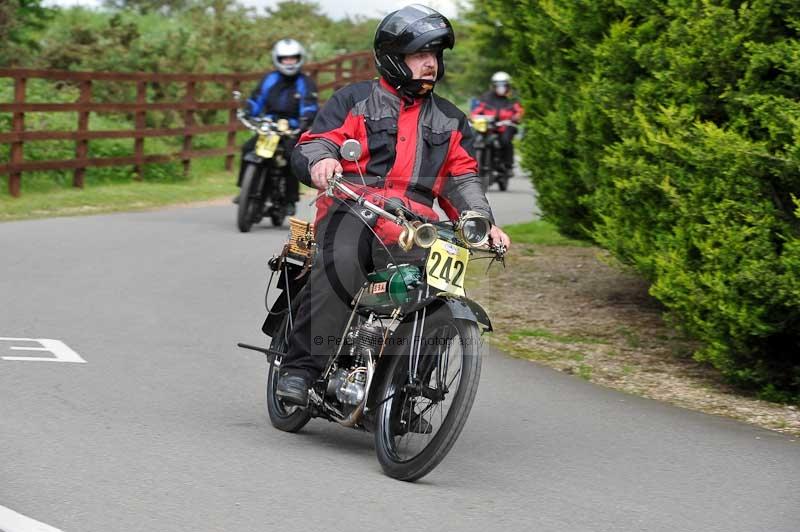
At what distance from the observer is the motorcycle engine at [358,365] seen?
21.6ft

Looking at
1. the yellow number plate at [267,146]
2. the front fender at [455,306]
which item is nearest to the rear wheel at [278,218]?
the yellow number plate at [267,146]

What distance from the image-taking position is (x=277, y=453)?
667 centimetres

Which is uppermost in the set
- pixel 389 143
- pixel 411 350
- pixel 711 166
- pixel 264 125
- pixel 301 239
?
pixel 389 143

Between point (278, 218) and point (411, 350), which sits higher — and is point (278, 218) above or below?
below

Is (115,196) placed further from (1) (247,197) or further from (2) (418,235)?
(2) (418,235)

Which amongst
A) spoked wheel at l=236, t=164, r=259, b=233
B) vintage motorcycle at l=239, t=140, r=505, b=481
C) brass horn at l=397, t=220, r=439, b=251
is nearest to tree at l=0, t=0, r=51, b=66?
spoked wheel at l=236, t=164, r=259, b=233

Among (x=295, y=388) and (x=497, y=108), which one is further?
(x=497, y=108)

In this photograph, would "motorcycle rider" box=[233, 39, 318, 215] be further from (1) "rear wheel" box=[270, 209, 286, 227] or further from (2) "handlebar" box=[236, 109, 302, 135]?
(1) "rear wheel" box=[270, 209, 286, 227]

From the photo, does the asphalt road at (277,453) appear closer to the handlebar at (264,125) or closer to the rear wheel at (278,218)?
the handlebar at (264,125)

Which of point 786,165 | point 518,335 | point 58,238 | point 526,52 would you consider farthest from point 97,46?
point 786,165

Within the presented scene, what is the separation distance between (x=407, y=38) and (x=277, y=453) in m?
2.01

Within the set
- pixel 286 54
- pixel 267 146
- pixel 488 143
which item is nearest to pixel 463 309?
pixel 267 146

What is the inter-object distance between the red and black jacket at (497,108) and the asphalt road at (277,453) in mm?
14513

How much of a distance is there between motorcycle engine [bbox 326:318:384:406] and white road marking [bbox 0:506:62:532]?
5.73ft
